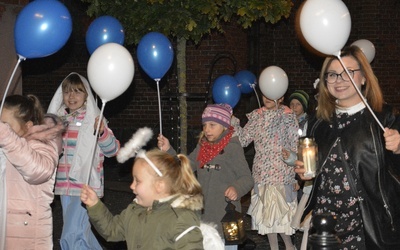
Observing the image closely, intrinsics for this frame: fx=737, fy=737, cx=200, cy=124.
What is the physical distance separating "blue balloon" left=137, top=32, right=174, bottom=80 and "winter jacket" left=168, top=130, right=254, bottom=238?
1.08 metres

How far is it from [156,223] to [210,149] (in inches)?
94.5

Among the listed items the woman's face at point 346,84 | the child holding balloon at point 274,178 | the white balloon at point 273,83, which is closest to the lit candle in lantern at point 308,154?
the woman's face at point 346,84

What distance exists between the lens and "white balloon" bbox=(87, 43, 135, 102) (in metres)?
5.52

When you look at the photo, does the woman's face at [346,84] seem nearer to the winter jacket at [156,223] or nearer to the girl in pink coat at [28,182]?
the winter jacket at [156,223]

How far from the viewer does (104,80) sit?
5.52m

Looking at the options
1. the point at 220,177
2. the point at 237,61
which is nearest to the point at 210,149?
the point at 220,177

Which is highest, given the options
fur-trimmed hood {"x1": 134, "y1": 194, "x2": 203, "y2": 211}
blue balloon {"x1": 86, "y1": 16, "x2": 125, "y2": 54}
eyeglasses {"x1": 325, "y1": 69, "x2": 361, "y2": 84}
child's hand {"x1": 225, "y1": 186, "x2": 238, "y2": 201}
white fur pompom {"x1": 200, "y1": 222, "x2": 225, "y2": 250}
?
blue balloon {"x1": 86, "y1": 16, "x2": 125, "y2": 54}

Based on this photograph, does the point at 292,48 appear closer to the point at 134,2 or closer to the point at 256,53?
the point at 256,53

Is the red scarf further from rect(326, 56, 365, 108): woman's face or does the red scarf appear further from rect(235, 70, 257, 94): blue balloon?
rect(235, 70, 257, 94): blue balloon

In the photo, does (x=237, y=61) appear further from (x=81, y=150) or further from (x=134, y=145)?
(x=134, y=145)

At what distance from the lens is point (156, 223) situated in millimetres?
4305

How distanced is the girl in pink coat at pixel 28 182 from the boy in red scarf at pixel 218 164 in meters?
1.23

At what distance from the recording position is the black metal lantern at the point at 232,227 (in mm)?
6059

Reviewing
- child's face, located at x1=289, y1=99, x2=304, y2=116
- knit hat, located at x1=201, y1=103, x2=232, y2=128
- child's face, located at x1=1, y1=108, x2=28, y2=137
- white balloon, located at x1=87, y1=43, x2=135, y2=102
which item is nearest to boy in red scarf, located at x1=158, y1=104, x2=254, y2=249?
knit hat, located at x1=201, y1=103, x2=232, y2=128
